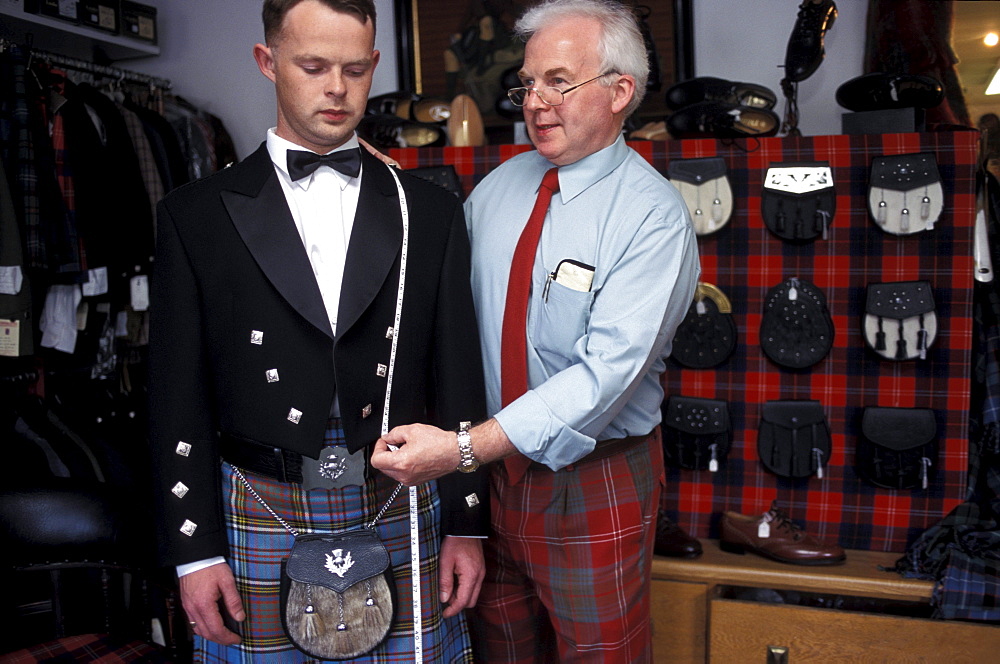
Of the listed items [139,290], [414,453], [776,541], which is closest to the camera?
[414,453]

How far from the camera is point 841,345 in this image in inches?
95.7

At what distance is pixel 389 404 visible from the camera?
4.56 ft

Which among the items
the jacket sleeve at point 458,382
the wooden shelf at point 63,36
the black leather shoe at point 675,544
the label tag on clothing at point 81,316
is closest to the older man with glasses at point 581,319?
the jacket sleeve at point 458,382

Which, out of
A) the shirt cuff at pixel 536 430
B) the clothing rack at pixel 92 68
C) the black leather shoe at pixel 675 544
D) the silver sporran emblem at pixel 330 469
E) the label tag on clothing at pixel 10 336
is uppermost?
the clothing rack at pixel 92 68

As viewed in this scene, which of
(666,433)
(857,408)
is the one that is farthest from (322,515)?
(857,408)

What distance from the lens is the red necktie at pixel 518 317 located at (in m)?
1.58

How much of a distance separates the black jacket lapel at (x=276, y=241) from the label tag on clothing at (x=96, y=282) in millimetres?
1820

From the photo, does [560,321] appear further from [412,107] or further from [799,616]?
[412,107]

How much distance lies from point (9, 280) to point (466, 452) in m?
1.97

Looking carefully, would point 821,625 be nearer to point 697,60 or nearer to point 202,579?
point 202,579

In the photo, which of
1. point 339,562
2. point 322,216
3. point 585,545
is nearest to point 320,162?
point 322,216

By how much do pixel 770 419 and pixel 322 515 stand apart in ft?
5.13

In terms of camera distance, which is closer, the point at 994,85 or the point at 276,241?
the point at 276,241

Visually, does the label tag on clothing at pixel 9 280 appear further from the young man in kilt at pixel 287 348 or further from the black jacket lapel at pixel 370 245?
the black jacket lapel at pixel 370 245
